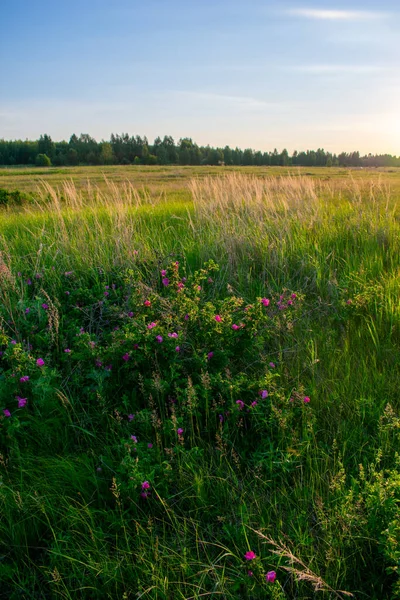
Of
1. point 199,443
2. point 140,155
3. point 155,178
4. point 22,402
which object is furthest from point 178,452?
point 140,155

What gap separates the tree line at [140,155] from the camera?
80550 millimetres

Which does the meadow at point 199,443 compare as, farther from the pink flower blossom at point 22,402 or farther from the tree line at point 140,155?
the tree line at point 140,155

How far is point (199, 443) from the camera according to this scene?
2.15 metres

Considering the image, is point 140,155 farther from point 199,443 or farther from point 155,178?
point 199,443

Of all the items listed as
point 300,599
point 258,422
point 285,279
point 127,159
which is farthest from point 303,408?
point 127,159

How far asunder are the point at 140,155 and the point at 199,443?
90.4 meters

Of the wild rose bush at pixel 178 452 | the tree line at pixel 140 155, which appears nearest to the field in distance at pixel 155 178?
the wild rose bush at pixel 178 452

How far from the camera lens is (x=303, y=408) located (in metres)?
2.13

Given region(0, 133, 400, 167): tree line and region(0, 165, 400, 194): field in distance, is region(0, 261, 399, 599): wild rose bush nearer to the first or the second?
region(0, 165, 400, 194): field in distance

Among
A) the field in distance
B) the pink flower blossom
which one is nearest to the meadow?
the pink flower blossom

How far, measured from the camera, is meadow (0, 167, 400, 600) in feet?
5.07

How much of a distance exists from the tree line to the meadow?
7606 cm

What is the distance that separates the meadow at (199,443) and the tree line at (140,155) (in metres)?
76.1

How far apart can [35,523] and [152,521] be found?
50cm
